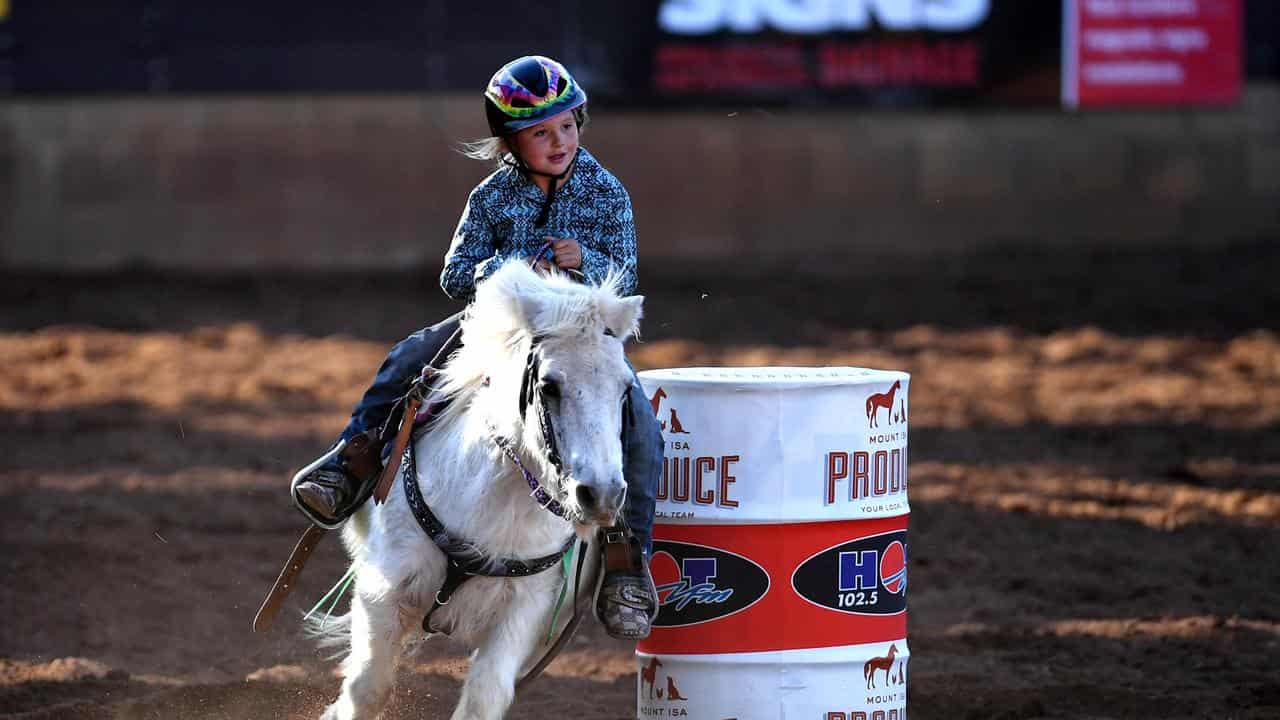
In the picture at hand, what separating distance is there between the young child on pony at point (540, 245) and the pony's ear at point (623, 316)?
393mm

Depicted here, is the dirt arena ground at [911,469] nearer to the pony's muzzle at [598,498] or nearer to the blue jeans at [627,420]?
the blue jeans at [627,420]

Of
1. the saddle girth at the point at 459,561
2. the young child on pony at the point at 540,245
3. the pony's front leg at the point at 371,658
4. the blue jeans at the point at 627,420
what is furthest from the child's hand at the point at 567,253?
the pony's front leg at the point at 371,658

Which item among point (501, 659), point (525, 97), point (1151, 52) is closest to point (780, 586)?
point (501, 659)

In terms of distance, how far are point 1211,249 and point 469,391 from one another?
1215 cm

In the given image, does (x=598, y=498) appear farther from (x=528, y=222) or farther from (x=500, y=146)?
(x=500, y=146)

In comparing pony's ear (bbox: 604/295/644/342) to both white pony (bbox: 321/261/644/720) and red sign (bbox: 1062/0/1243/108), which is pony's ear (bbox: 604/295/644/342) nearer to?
white pony (bbox: 321/261/644/720)

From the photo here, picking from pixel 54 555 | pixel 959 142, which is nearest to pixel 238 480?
pixel 54 555

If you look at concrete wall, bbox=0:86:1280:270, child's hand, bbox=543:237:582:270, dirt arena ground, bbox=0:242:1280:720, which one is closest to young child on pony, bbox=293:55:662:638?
child's hand, bbox=543:237:582:270

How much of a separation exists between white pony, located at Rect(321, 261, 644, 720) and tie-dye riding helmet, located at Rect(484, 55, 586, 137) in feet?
1.75

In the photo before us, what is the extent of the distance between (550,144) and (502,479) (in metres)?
0.98

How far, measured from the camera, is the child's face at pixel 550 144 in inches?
177

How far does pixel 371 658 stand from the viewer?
4.39m

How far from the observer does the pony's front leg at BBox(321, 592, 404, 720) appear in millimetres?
4352

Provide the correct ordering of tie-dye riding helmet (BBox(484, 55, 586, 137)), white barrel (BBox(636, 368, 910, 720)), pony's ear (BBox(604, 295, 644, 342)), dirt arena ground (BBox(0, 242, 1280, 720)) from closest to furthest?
1. pony's ear (BBox(604, 295, 644, 342))
2. tie-dye riding helmet (BBox(484, 55, 586, 137))
3. white barrel (BBox(636, 368, 910, 720))
4. dirt arena ground (BBox(0, 242, 1280, 720))
